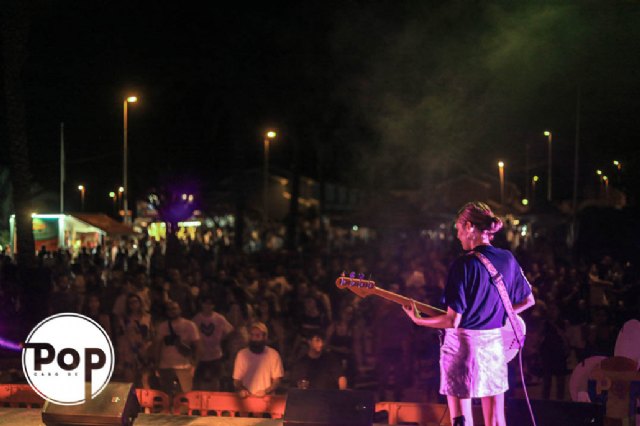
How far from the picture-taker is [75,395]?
5.06 metres

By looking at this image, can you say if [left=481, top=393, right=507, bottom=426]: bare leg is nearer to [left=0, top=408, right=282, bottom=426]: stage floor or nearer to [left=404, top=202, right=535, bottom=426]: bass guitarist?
[left=404, top=202, right=535, bottom=426]: bass guitarist

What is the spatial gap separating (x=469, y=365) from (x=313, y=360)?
3.79 meters

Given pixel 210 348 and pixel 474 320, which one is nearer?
pixel 474 320

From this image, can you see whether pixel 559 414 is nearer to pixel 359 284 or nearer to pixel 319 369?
pixel 359 284

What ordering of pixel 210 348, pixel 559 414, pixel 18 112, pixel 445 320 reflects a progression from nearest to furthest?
pixel 445 320
pixel 559 414
pixel 210 348
pixel 18 112

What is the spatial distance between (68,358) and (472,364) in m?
2.59

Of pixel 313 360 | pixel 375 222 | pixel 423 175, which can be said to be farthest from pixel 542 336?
pixel 423 175

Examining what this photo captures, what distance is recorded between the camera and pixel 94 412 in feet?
17.3

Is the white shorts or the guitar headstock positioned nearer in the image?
the white shorts

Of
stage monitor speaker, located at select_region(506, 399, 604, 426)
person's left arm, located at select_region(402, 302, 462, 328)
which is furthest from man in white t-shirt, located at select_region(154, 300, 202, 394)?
person's left arm, located at select_region(402, 302, 462, 328)

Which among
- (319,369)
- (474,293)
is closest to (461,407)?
(474,293)

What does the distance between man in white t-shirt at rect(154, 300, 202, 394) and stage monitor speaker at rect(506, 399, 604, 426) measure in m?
4.14

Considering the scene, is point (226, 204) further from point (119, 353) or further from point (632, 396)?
point (632, 396)

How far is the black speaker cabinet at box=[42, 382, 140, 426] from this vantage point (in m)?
5.25
